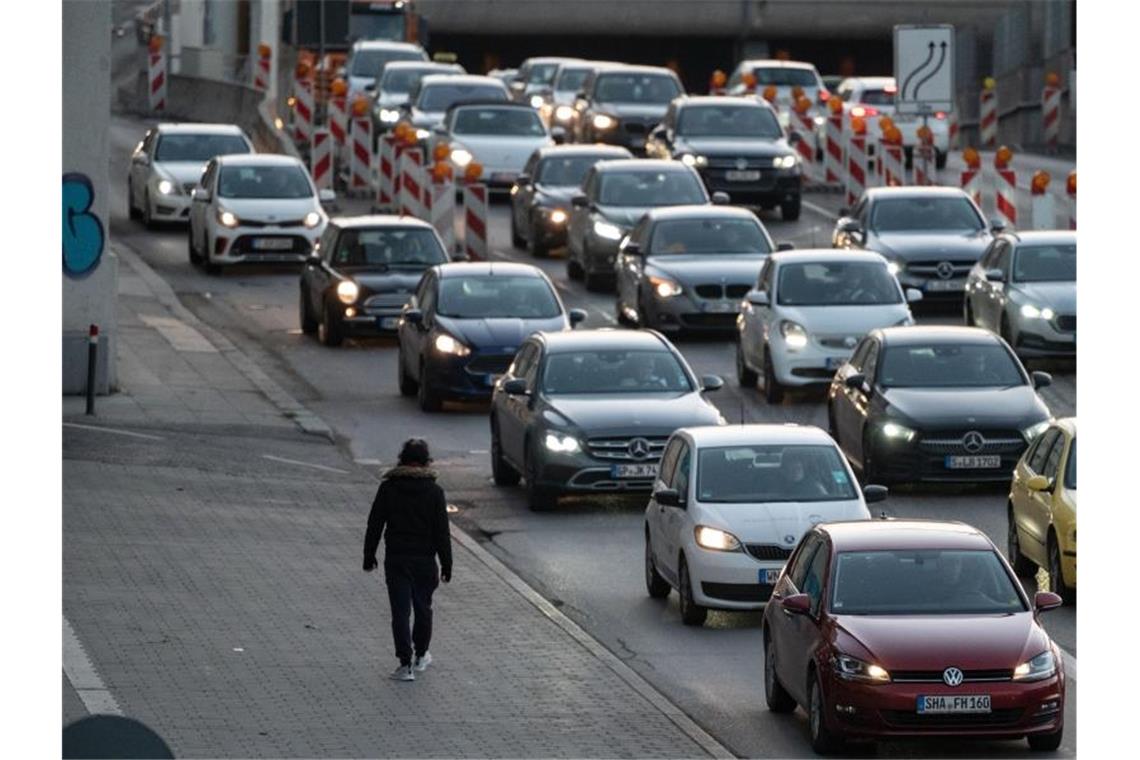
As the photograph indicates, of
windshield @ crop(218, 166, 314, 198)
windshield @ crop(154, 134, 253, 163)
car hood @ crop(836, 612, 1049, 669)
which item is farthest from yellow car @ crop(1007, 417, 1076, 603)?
windshield @ crop(154, 134, 253, 163)

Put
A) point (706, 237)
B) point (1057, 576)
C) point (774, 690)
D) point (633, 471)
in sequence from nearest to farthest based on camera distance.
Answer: point (774, 690) → point (1057, 576) → point (633, 471) → point (706, 237)

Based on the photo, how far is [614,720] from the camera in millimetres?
17953

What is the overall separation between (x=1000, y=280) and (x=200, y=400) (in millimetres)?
8735

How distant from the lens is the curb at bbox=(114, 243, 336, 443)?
31.3 meters

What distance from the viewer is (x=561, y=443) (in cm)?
2614

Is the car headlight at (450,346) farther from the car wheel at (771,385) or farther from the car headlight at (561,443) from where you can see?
the car headlight at (561,443)

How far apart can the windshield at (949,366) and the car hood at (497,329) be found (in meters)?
4.89

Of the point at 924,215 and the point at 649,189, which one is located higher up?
the point at 649,189

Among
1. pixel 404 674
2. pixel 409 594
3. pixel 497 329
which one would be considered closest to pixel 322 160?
pixel 497 329

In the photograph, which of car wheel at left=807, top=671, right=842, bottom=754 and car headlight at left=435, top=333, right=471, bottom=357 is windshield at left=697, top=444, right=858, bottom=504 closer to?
car wheel at left=807, top=671, right=842, bottom=754

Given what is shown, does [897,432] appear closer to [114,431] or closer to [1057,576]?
[1057,576]

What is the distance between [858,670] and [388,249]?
20357mm

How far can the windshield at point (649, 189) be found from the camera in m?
41.3
